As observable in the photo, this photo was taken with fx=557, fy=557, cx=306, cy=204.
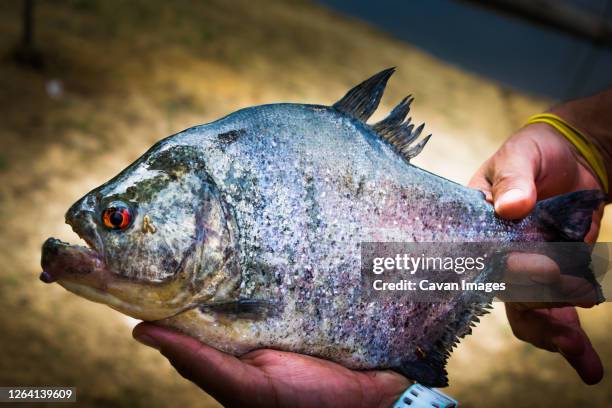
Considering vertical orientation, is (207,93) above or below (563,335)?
above

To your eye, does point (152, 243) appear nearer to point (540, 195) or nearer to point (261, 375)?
point (261, 375)

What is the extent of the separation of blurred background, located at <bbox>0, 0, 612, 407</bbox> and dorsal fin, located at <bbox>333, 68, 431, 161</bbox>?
6.62 ft

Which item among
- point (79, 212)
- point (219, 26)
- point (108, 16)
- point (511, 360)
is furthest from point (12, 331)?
point (219, 26)

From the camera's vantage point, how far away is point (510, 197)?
163 cm

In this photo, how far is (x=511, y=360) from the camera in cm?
393

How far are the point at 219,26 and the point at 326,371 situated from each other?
21.3 feet

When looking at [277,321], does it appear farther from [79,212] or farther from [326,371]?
[79,212]

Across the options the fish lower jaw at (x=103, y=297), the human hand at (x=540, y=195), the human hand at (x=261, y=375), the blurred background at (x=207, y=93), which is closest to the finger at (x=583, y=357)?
the human hand at (x=540, y=195)

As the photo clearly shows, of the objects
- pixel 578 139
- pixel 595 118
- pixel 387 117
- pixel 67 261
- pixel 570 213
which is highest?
pixel 595 118

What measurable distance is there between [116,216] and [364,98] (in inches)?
28.9

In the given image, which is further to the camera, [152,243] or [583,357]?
[583,357]

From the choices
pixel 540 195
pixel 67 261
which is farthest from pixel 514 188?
pixel 67 261

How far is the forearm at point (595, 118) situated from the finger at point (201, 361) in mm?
1895

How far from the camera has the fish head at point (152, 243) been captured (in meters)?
1.26
